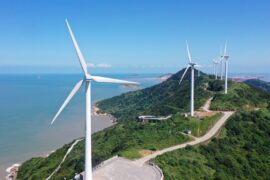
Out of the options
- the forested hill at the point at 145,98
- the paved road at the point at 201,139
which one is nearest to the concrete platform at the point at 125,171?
the paved road at the point at 201,139

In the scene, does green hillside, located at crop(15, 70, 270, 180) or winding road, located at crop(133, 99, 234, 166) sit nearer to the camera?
winding road, located at crop(133, 99, 234, 166)

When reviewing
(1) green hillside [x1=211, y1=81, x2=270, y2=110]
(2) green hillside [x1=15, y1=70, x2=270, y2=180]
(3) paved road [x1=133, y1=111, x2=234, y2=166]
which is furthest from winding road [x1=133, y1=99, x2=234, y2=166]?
(1) green hillside [x1=211, y1=81, x2=270, y2=110]

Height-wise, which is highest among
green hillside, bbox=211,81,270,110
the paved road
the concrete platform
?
green hillside, bbox=211,81,270,110

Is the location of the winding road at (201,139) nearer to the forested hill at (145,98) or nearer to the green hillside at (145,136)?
the green hillside at (145,136)

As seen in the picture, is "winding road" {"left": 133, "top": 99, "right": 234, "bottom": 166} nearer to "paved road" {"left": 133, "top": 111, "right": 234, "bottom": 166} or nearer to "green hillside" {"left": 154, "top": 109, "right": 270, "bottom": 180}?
"paved road" {"left": 133, "top": 111, "right": 234, "bottom": 166}

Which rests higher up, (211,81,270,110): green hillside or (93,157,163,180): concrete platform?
(211,81,270,110): green hillside

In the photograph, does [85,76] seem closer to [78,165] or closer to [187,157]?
[187,157]

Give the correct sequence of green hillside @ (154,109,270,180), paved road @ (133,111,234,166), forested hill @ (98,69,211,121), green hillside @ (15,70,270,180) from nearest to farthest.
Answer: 1. green hillside @ (154,109,270,180)
2. paved road @ (133,111,234,166)
3. green hillside @ (15,70,270,180)
4. forested hill @ (98,69,211,121)
